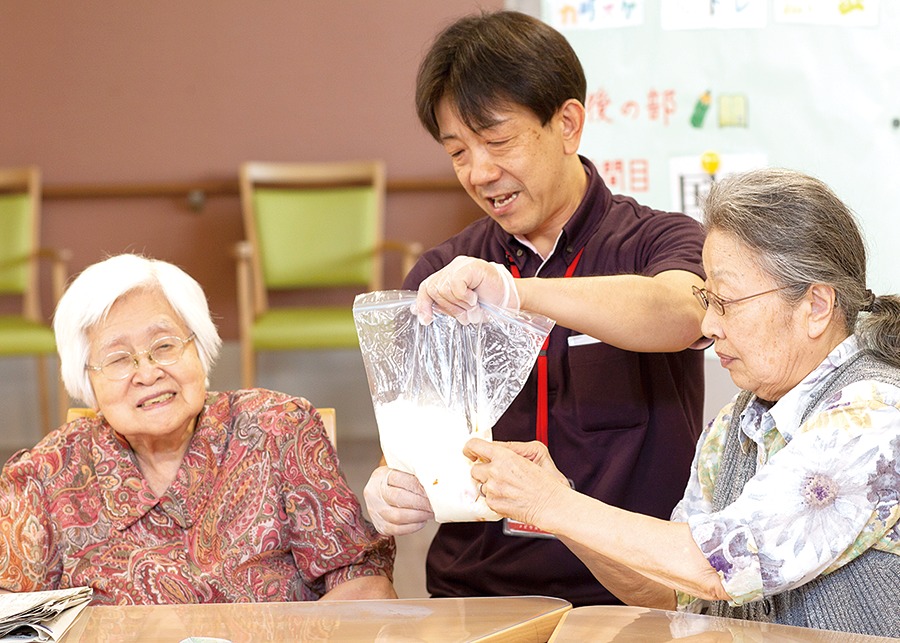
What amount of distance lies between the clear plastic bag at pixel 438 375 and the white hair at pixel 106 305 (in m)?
0.54

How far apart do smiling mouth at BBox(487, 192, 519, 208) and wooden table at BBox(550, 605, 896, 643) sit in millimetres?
823

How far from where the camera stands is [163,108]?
5586mm

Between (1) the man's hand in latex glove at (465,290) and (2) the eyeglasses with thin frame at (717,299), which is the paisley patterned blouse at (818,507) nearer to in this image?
(2) the eyeglasses with thin frame at (717,299)

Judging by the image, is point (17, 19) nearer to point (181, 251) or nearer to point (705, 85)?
point (181, 251)

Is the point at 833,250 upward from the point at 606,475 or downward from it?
upward

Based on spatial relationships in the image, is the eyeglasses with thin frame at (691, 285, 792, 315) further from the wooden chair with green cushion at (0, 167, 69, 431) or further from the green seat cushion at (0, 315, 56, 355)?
the wooden chair with green cushion at (0, 167, 69, 431)

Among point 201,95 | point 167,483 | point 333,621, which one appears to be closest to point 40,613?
point 333,621

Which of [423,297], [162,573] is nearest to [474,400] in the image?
[423,297]

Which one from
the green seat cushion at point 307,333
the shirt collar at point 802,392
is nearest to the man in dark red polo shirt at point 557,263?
the shirt collar at point 802,392

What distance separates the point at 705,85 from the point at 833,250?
6.49ft

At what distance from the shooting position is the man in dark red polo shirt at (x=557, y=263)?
6.40 ft

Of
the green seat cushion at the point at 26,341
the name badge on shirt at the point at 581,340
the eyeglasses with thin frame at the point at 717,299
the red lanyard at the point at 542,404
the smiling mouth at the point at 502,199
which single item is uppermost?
the smiling mouth at the point at 502,199

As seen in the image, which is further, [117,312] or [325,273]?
[325,273]

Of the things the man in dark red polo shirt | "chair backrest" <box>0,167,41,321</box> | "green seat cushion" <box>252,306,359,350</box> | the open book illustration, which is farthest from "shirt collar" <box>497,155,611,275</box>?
"chair backrest" <box>0,167,41,321</box>
